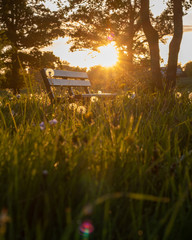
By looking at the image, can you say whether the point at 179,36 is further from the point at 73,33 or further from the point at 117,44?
the point at 73,33

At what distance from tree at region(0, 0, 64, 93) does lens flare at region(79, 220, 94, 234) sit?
26.0m

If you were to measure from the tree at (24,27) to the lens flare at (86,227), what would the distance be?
85.4ft

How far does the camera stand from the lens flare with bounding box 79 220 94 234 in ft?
2.85

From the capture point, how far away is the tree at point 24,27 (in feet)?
84.6

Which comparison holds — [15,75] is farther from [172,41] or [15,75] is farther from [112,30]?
[172,41]

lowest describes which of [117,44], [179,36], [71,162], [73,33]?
[71,162]

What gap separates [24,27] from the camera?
2766 cm

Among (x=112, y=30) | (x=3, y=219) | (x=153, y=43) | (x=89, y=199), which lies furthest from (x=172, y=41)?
(x=112, y=30)

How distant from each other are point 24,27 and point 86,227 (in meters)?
29.7

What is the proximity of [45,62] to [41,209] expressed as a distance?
Result: 2690cm

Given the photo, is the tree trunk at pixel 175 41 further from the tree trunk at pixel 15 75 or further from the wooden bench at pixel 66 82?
the tree trunk at pixel 15 75

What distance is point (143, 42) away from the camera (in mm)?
25641

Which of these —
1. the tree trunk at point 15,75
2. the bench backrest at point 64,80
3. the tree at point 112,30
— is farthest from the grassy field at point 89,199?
the tree trunk at point 15,75

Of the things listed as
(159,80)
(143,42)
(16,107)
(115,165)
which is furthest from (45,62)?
(115,165)
